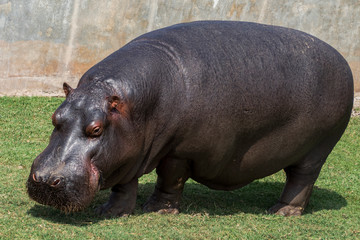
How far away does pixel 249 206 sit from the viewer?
19.9 feet

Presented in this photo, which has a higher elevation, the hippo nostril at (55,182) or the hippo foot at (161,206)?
the hippo nostril at (55,182)

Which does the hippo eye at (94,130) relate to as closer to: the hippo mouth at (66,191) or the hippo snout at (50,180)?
the hippo mouth at (66,191)

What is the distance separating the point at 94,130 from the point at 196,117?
0.85 m

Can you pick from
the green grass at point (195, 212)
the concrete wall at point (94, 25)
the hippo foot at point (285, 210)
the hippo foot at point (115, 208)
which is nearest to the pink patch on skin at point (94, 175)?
the green grass at point (195, 212)

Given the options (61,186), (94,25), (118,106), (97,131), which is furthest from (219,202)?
(94,25)

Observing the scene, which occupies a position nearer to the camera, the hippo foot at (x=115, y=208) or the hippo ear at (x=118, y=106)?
the hippo ear at (x=118, y=106)

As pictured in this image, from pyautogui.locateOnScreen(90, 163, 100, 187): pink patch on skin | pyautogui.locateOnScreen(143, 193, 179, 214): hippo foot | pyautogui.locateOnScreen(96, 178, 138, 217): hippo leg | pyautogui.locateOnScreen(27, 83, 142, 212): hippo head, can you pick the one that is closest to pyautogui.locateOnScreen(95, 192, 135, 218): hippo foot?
pyautogui.locateOnScreen(96, 178, 138, 217): hippo leg

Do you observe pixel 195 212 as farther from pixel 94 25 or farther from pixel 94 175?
pixel 94 25

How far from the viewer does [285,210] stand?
5.91m

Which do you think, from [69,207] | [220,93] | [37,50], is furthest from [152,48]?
[37,50]

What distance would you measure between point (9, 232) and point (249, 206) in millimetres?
2430

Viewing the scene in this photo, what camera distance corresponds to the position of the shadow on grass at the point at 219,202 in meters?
4.93

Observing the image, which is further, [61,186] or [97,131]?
[97,131]

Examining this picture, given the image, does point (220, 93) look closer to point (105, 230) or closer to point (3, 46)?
point (105, 230)
